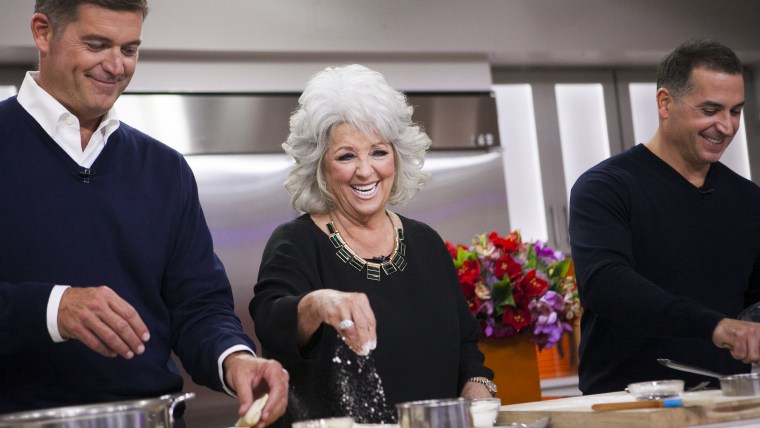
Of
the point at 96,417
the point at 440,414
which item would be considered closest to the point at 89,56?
the point at 96,417

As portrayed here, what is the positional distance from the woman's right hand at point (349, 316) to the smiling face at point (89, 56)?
54 centimetres

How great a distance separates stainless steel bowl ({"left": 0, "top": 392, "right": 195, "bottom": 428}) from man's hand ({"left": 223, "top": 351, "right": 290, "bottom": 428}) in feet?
0.92

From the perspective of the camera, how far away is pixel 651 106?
16.6 feet

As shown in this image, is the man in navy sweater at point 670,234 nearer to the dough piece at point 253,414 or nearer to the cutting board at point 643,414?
the cutting board at point 643,414

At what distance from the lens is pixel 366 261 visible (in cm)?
202

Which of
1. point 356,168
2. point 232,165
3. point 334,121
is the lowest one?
point 356,168

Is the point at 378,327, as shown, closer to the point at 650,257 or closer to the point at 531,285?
the point at 531,285

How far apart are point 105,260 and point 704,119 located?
150 centimetres

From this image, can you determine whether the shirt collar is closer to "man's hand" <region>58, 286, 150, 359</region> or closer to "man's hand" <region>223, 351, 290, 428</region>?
"man's hand" <region>58, 286, 150, 359</region>

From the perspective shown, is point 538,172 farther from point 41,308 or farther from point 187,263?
point 41,308

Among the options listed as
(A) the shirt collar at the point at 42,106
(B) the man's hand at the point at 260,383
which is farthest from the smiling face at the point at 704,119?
(A) the shirt collar at the point at 42,106

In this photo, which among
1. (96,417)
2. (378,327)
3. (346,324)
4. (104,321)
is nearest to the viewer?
(96,417)

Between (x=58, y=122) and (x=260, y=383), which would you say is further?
(x=58, y=122)

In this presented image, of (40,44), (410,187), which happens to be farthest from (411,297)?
(40,44)
